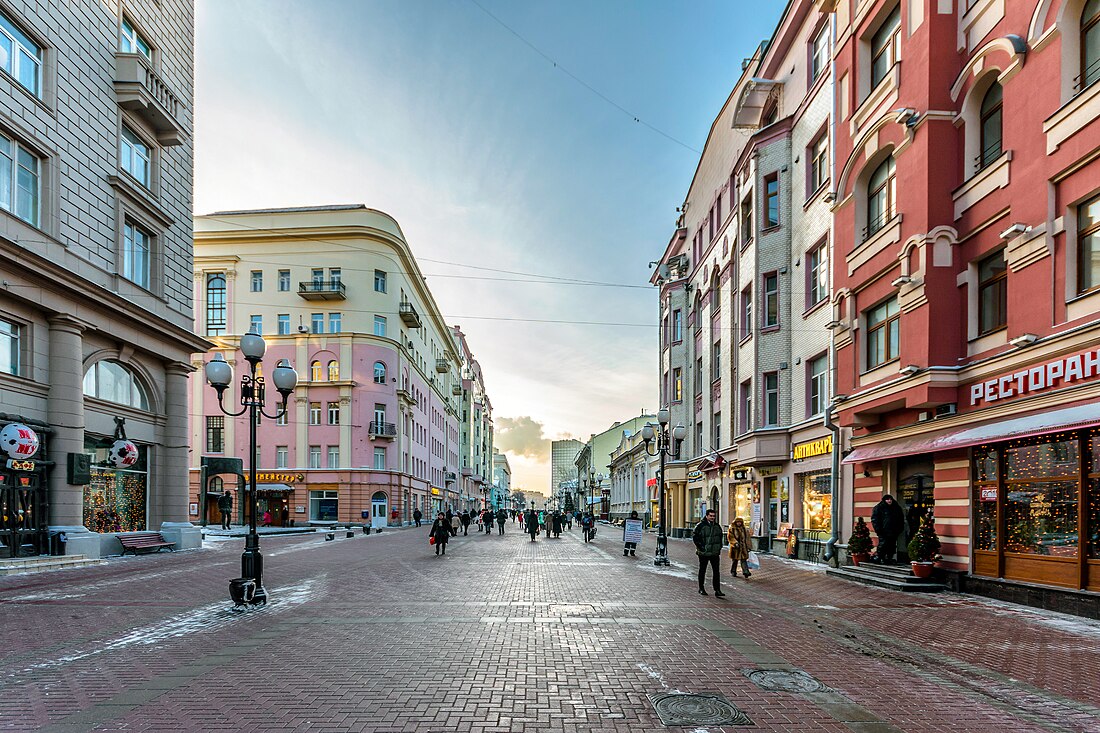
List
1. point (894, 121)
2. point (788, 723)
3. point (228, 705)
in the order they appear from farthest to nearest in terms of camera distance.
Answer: point (894, 121) → point (228, 705) → point (788, 723)

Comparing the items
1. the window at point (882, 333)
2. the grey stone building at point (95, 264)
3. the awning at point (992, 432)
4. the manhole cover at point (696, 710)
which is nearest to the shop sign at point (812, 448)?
the awning at point (992, 432)

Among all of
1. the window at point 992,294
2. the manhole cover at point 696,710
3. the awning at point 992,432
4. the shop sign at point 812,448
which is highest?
the window at point 992,294

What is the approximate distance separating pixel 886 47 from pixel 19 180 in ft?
75.7

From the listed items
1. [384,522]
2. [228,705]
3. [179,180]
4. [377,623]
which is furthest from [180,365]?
[384,522]

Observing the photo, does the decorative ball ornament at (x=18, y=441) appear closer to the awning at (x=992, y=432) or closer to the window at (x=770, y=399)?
the awning at (x=992, y=432)

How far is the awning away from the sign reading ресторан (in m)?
0.50

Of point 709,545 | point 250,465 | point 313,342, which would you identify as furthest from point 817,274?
point 313,342

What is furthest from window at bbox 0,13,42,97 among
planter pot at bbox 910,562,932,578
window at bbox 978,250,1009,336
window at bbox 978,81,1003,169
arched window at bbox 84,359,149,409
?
planter pot at bbox 910,562,932,578

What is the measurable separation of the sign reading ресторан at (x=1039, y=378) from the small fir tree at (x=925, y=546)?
9.29 ft

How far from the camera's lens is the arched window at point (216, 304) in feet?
185

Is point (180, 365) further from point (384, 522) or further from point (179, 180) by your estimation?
point (384, 522)

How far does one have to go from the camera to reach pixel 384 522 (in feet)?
183

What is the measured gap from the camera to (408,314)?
60688 mm

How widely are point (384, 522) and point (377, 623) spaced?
47.1 m
